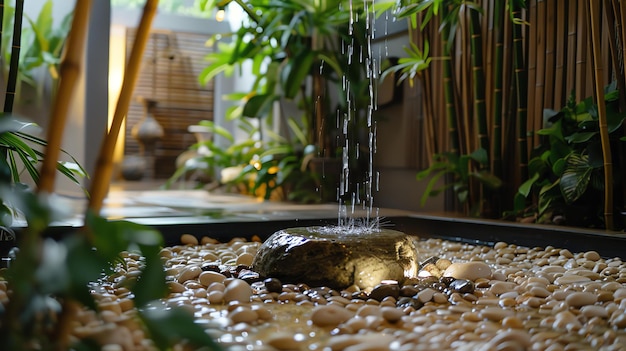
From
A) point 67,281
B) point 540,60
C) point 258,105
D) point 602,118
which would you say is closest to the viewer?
point 67,281

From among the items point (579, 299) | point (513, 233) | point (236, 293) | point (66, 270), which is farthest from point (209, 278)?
point (513, 233)

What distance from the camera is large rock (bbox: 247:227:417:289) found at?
1721 millimetres

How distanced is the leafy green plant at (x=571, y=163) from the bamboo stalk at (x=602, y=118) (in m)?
0.04

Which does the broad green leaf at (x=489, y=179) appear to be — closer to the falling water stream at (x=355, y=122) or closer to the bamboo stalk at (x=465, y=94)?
the bamboo stalk at (x=465, y=94)

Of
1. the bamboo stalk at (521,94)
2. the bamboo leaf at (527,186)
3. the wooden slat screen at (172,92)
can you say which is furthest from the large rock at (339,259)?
the wooden slat screen at (172,92)

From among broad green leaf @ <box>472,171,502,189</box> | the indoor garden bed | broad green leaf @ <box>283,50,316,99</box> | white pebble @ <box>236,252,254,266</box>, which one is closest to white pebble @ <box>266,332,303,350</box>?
the indoor garden bed

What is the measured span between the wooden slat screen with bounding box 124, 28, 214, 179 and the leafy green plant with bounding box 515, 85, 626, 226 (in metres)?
6.41

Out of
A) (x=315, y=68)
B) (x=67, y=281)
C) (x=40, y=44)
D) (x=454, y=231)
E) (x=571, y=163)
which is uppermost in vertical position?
(x=40, y=44)

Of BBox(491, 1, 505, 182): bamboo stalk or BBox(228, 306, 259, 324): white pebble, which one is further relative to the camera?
BBox(491, 1, 505, 182): bamboo stalk

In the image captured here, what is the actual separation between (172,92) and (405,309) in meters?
7.77

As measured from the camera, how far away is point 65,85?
90 centimetres

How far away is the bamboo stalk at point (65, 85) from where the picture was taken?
895 millimetres

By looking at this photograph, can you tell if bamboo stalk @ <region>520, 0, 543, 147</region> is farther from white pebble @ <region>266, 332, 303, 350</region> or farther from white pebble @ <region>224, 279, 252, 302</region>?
white pebble @ <region>266, 332, 303, 350</region>

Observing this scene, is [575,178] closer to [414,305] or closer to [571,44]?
[571,44]
